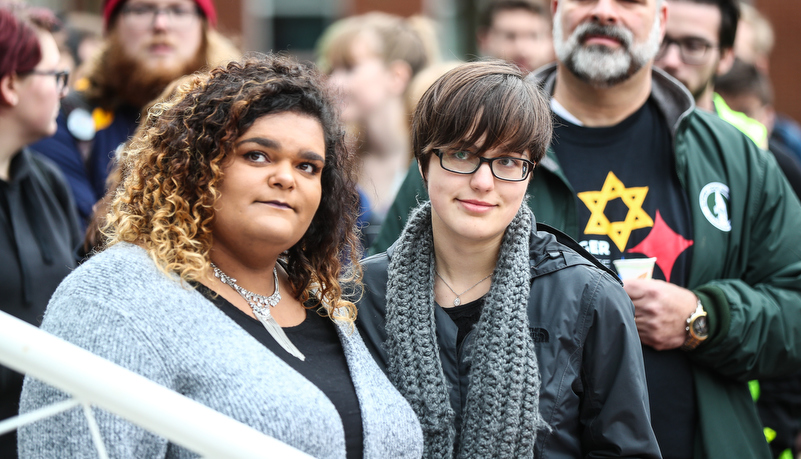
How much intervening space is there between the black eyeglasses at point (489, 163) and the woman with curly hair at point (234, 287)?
1.13ft

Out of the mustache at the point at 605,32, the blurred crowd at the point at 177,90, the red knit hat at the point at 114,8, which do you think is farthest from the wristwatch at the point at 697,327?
the red knit hat at the point at 114,8

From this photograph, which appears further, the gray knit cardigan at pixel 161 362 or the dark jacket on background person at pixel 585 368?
the dark jacket on background person at pixel 585 368

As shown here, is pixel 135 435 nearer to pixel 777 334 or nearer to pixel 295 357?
pixel 295 357

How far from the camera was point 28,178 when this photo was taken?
3.17 meters

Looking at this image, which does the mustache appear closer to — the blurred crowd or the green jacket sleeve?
the blurred crowd

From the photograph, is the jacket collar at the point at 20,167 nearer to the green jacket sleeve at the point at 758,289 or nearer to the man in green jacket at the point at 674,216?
the man in green jacket at the point at 674,216

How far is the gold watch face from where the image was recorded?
254 cm

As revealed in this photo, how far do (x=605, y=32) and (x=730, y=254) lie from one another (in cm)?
92

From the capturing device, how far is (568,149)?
9.50 feet

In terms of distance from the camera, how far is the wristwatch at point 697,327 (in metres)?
2.54

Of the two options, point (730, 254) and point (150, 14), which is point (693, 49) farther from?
point (150, 14)

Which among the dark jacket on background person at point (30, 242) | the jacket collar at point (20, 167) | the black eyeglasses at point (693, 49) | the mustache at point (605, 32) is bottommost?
the dark jacket on background person at point (30, 242)

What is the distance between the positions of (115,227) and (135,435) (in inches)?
23.8

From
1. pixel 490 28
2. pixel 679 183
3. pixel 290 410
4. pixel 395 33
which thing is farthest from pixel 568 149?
pixel 490 28
